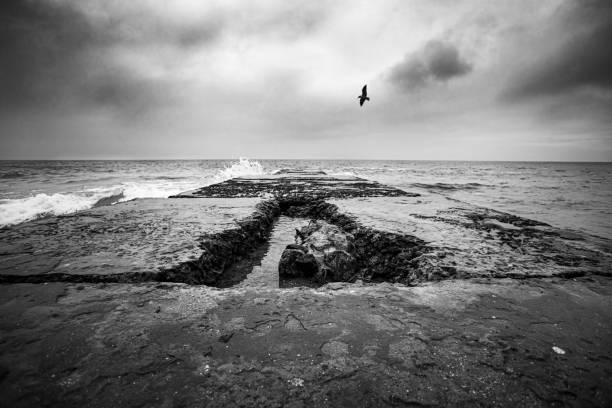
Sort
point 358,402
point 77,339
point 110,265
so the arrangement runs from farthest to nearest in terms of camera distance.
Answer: point 110,265, point 77,339, point 358,402

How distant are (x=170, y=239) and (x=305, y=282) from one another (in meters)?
1.12

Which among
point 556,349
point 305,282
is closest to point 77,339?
point 305,282

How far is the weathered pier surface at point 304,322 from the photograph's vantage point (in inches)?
32.4

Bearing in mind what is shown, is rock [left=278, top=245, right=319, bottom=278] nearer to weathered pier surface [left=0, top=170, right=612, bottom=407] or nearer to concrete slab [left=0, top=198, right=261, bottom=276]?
weathered pier surface [left=0, top=170, right=612, bottom=407]

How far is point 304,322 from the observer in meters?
1.16

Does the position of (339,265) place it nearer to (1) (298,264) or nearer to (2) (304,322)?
(1) (298,264)

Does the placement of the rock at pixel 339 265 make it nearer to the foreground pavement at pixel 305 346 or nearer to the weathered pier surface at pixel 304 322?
the weathered pier surface at pixel 304 322

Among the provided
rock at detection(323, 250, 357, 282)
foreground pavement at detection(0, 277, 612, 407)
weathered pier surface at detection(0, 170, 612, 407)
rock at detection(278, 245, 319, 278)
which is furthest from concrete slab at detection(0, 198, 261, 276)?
rock at detection(323, 250, 357, 282)

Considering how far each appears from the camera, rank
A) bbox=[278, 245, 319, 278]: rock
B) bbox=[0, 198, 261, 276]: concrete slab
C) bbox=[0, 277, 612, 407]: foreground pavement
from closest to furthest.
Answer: bbox=[0, 277, 612, 407]: foreground pavement, bbox=[0, 198, 261, 276]: concrete slab, bbox=[278, 245, 319, 278]: rock

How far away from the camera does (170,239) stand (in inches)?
85.2

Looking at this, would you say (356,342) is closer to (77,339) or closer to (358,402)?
(358,402)

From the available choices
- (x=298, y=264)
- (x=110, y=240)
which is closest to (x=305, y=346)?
(x=298, y=264)

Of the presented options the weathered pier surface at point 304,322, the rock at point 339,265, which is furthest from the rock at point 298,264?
the rock at point 339,265

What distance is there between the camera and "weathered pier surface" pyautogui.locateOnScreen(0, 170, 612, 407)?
2.70 feet
